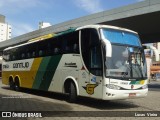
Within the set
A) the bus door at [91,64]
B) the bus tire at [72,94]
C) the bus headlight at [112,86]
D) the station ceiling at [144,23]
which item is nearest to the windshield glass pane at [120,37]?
the bus door at [91,64]

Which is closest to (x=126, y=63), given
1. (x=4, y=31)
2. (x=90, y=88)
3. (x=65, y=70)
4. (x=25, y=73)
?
(x=90, y=88)

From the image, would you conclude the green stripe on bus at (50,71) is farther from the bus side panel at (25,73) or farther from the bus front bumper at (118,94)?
the bus front bumper at (118,94)

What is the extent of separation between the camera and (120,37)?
12352 mm

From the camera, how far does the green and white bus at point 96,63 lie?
11461mm

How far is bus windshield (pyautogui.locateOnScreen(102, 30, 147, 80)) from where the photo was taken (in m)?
11.5

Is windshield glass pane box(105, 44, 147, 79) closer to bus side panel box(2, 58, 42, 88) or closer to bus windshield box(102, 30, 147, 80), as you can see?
bus windshield box(102, 30, 147, 80)

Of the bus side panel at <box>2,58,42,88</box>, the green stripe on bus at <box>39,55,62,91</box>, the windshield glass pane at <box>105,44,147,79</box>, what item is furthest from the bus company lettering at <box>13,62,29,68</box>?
the windshield glass pane at <box>105,44,147,79</box>

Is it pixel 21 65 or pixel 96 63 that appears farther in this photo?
pixel 21 65

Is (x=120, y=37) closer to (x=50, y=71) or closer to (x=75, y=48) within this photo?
(x=75, y=48)

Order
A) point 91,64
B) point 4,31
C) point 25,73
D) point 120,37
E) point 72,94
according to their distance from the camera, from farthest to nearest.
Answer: point 4,31 → point 25,73 → point 72,94 → point 120,37 → point 91,64

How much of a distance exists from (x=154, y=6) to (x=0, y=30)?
76.5 metres

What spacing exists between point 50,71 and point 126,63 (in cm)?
516

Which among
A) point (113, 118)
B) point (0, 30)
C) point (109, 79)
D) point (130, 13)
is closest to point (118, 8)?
point (130, 13)

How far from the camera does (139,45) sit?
12.8 m
